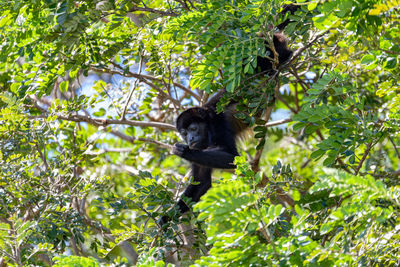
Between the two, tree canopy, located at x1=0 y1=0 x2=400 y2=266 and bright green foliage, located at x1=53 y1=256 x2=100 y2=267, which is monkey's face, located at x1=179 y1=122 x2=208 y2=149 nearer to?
tree canopy, located at x1=0 y1=0 x2=400 y2=266

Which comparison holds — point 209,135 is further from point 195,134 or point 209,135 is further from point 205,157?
point 205,157

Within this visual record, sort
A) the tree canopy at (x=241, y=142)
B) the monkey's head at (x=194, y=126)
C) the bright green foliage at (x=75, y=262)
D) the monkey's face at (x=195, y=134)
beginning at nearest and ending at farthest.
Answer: the tree canopy at (x=241, y=142), the bright green foliage at (x=75, y=262), the monkey's head at (x=194, y=126), the monkey's face at (x=195, y=134)

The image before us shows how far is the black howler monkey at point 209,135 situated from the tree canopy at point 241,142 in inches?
9.9

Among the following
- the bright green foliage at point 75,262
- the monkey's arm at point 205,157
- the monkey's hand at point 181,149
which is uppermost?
the bright green foliage at point 75,262

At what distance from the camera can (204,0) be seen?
3619mm

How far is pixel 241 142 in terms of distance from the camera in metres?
6.30

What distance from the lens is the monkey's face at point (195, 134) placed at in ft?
18.7

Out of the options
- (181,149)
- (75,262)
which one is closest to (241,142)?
(181,149)

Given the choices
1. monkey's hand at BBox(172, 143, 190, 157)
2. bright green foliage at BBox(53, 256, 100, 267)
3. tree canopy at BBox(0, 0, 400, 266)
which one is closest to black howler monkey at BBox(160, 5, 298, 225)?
monkey's hand at BBox(172, 143, 190, 157)

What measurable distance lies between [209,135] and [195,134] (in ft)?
0.86

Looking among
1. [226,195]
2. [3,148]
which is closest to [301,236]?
[226,195]

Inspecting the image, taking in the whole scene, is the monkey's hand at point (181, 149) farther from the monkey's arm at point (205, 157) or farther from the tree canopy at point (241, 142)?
the tree canopy at point (241, 142)

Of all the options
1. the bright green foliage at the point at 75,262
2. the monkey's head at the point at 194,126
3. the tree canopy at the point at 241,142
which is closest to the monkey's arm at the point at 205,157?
the tree canopy at the point at 241,142

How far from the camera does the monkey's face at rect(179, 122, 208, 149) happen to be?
568 cm
